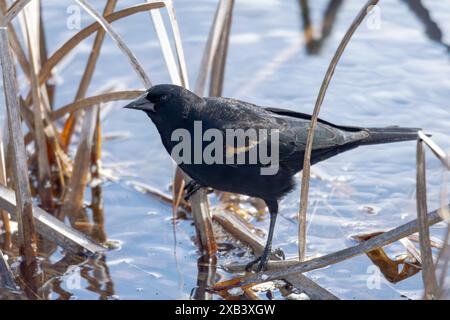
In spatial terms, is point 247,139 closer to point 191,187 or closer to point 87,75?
point 191,187

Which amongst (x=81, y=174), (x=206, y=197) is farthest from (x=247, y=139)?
(x=81, y=174)

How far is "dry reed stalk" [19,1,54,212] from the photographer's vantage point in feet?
16.3

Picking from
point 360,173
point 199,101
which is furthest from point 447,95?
point 199,101

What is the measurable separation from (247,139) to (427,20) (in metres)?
2.98

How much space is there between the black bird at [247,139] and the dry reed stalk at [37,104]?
0.84 m

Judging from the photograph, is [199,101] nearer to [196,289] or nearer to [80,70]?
[196,289]

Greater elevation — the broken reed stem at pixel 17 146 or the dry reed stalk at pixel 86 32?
the dry reed stalk at pixel 86 32

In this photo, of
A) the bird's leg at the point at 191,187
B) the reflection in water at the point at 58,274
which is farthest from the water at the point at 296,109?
the bird's leg at the point at 191,187

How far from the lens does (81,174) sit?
523 cm

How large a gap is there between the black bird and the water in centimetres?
52

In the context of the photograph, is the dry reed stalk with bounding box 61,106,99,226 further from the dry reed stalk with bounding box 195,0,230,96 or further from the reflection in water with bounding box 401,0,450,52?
the reflection in water with bounding box 401,0,450,52

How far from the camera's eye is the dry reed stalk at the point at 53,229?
4426 millimetres

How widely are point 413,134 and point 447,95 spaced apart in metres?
1.82

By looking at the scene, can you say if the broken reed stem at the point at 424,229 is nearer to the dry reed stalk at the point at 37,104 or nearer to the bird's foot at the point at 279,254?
the bird's foot at the point at 279,254
